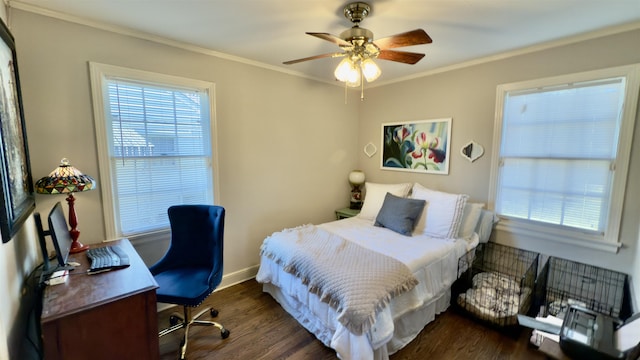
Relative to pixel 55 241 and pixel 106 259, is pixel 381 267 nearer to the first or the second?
pixel 106 259

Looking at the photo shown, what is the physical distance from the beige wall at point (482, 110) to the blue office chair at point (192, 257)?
2393 mm

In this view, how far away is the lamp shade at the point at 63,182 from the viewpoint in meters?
1.60

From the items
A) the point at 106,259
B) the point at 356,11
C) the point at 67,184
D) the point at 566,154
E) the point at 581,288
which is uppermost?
the point at 356,11

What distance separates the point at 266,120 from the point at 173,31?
1149 millimetres

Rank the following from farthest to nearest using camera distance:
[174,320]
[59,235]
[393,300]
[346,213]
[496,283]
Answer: [346,213], [496,283], [174,320], [393,300], [59,235]

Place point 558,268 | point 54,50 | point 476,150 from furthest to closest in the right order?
point 476,150
point 558,268
point 54,50

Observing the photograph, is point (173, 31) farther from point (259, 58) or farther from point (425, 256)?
point (425, 256)

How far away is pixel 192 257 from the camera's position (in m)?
2.27

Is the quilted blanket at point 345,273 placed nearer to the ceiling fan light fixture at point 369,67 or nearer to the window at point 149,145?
the window at point 149,145

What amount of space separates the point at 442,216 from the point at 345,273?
130 cm

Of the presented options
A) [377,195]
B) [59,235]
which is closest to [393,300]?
[377,195]

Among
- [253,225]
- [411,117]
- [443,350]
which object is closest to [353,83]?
[411,117]

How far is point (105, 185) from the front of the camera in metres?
2.07

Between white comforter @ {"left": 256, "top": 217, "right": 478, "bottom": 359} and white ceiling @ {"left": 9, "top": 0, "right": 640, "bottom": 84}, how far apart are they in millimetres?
1764
